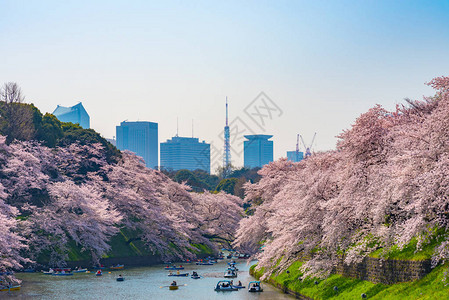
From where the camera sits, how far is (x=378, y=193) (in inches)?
1361

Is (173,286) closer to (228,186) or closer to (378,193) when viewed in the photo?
(378,193)

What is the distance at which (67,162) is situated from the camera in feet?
A: 290

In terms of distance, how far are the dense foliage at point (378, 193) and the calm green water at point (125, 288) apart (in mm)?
6015

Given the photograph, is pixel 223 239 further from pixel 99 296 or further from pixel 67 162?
pixel 99 296

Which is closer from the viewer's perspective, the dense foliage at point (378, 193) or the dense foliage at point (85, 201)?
the dense foliage at point (378, 193)

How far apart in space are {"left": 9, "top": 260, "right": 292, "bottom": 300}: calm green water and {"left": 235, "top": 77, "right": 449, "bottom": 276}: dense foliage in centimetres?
601

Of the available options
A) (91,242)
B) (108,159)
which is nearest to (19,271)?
(91,242)

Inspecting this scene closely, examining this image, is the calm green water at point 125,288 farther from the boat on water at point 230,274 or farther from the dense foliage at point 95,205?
the dense foliage at point 95,205

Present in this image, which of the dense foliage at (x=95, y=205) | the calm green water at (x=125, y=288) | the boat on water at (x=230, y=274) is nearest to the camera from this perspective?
the calm green water at (x=125, y=288)

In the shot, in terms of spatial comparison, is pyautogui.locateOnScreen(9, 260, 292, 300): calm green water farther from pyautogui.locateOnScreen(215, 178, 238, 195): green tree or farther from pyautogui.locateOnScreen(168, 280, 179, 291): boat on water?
pyautogui.locateOnScreen(215, 178, 238, 195): green tree

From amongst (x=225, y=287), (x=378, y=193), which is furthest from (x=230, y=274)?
(x=378, y=193)

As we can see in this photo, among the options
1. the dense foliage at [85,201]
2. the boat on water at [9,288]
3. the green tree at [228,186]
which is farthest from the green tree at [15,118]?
the green tree at [228,186]

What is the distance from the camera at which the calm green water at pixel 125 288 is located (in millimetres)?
48562

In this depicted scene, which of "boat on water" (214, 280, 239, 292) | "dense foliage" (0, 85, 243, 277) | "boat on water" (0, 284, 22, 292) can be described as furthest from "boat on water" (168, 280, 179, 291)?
"dense foliage" (0, 85, 243, 277)
